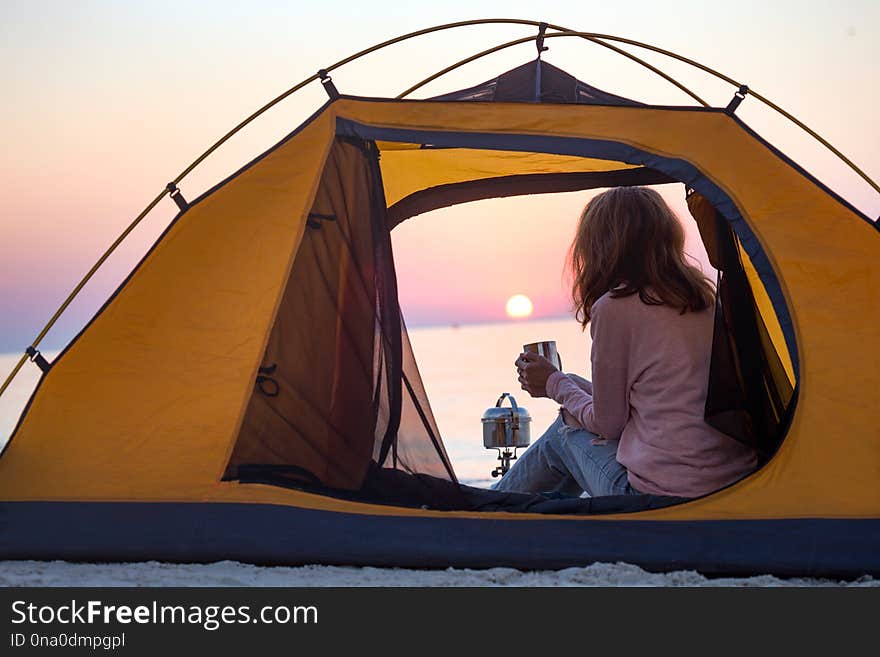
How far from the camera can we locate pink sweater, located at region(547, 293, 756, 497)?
10.2 feet

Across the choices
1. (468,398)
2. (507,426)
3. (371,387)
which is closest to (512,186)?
(507,426)

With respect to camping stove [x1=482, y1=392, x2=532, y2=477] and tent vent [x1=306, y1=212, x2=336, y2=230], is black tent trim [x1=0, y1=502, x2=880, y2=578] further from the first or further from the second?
camping stove [x1=482, y1=392, x2=532, y2=477]

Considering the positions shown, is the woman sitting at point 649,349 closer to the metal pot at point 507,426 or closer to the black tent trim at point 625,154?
the black tent trim at point 625,154

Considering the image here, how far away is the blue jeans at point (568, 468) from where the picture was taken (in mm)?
3311

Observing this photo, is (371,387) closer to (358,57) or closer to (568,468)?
(568,468)

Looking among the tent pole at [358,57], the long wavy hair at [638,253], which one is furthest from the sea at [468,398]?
the long wavy hair at [638,253]

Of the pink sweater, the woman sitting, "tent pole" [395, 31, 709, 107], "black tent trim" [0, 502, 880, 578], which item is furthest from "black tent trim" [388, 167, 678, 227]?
"black tent trim" [0, 502, 880, 578]

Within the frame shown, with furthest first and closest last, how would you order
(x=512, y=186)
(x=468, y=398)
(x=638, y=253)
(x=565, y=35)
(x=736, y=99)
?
(x=468, y=398), (x=512, y=186), (x=565, y=35), (x=736, y=99), (x=638, y=253)

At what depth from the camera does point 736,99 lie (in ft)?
11.0

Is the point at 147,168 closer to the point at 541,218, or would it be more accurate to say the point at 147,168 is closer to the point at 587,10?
the point at 541,218

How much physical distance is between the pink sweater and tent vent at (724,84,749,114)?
0.66m

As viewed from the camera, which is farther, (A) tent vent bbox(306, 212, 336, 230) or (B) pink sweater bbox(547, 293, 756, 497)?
(A) tent vent bbox(306, 212, 336, 230)

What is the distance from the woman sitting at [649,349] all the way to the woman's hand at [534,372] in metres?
0.26

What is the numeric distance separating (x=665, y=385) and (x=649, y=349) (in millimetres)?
115
